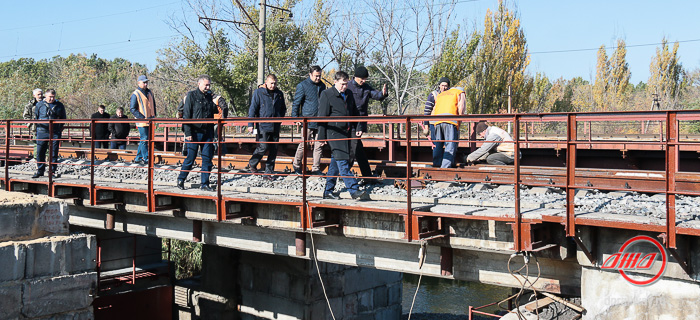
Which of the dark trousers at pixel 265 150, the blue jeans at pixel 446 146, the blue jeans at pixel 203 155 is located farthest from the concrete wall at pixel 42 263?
the blue jeans at pixel 446 146

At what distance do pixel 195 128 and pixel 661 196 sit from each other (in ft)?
20.3

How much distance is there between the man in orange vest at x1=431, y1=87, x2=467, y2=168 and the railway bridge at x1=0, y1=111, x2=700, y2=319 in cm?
46

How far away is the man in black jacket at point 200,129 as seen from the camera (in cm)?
948

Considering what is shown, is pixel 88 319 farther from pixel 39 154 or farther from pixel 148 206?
pixel 39 154

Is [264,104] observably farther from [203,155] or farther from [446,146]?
[446,146]

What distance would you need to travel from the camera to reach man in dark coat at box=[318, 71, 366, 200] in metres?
8.12

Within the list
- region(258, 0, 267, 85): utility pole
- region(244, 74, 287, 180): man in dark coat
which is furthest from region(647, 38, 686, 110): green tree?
region(244, 74, 287, 180): man in dark coat

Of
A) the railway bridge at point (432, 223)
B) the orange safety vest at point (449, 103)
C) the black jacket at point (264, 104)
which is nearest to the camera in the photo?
the railway bridge at point (432, 223)

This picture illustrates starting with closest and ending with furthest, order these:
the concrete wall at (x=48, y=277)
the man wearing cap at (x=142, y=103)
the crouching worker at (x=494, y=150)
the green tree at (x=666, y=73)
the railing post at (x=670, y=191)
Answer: the railing post at (x=670, y=191) → the concrete wall at (x=48, y=277) → the crouching worker at (x=494, y=150) → the man wearing cap at (x=142, y=103) → the green tree at (x=666, y=73)

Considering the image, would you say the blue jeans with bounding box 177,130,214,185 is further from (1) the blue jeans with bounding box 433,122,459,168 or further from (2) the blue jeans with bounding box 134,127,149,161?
(1) the blue jeans with bounding box 433,122,459,168

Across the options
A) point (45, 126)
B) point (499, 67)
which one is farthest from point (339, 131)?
point (499, 67)

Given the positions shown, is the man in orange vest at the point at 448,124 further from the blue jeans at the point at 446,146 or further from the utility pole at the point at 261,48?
the utility pole at the point at 261,48

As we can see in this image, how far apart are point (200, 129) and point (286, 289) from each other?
4.29m

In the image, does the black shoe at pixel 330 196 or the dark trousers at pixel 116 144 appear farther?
the dark trousers at pixel 116 144
